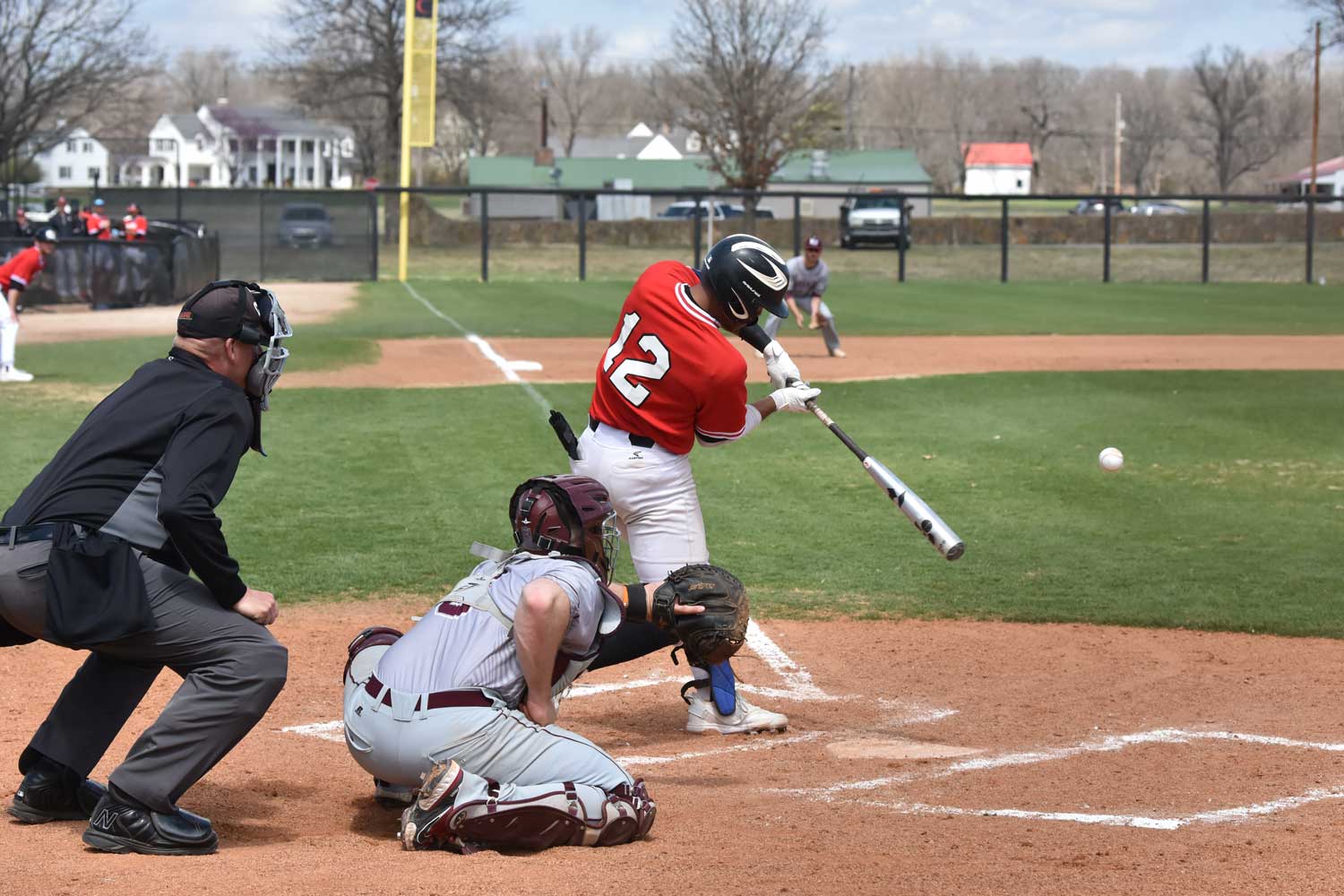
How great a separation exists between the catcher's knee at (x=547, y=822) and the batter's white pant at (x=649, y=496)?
1.43 metres

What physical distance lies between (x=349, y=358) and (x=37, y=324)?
338 inches

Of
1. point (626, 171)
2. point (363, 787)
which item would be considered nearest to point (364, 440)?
point (363, 787)

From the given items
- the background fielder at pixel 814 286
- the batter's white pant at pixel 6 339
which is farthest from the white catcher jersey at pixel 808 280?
the batter's white pant at pixel 6 339

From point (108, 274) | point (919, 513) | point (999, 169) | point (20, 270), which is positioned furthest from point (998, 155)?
point (919, 513)

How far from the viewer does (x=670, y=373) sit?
220 inches

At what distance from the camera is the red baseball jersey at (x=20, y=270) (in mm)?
16719

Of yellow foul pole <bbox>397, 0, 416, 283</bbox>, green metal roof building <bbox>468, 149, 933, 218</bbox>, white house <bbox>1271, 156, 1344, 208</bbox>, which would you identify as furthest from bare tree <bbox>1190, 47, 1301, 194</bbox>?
yellow foul pole <bbox>397, 0, 416, 283</bbox>

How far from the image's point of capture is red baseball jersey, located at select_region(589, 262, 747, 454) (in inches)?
219

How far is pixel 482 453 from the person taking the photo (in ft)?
41.0

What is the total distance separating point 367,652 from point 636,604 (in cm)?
89

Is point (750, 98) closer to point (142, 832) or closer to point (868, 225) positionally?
point (868, 225)

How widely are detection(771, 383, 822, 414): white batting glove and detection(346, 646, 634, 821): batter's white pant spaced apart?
6.70 ft

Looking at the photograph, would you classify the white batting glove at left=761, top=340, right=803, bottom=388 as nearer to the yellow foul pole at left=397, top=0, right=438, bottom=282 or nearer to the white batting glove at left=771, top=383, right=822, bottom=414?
the white batting glove at left=771, top=383, right=822, bottom=414

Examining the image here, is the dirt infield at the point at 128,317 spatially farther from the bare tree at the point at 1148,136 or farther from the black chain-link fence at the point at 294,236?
the bare tree at the point at 1148,136
